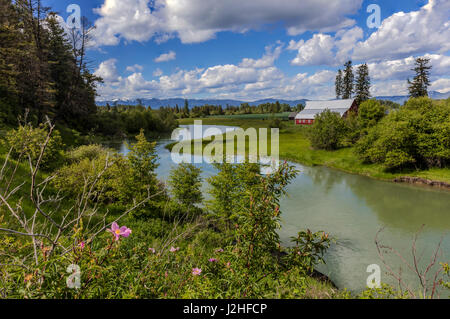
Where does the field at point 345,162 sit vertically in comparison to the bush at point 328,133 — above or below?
below

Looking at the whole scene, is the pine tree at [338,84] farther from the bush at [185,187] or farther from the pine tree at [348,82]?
the bush at [185,187]

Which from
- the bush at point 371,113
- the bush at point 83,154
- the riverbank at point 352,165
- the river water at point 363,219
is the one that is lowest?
the river water at point 363,219

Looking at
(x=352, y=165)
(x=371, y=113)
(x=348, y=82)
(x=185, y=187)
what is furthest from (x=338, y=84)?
(x=185, y=187)

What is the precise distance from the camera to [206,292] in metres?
2.93

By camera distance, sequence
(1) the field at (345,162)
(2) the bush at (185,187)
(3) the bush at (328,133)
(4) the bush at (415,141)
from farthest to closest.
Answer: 1. (3) the bush at (328,133)
2. (4) the bush at (415,141)
3. (1) the field at (345,162)
4. (2) the bush at (185,187)

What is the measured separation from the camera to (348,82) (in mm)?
70562

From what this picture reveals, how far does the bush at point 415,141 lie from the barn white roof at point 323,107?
3803 centimetres

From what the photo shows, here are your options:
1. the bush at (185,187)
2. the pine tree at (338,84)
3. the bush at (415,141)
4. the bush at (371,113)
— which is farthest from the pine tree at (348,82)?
the bush at (185,187)

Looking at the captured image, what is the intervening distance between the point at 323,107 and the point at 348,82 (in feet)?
32.9

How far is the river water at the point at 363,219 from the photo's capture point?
32.5 feet

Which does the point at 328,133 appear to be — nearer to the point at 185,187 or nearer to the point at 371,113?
the point at 371,113
